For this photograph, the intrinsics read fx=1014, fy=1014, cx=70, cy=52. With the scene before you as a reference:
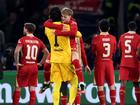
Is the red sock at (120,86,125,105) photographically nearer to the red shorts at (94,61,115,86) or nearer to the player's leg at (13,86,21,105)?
the red shorts at (94,61,115,86)

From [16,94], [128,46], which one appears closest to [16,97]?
[16,94]

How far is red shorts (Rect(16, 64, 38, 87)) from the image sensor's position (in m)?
22.6

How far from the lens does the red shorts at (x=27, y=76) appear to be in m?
22.6

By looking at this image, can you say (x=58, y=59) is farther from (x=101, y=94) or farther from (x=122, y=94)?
(x=122, y=94)

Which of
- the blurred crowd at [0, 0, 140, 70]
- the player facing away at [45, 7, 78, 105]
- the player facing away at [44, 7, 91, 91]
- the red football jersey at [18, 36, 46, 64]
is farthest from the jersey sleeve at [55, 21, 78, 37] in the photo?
the blurred crowd at [0, 0, 140, 70]

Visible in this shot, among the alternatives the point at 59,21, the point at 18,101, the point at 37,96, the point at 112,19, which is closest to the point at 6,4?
the point at 112,19

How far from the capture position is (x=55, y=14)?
2080 centimetres

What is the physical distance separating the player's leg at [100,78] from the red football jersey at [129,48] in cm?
57

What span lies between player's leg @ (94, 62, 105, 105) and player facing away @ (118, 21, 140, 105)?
0.46 m

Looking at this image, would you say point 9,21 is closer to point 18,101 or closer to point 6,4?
point 6,4

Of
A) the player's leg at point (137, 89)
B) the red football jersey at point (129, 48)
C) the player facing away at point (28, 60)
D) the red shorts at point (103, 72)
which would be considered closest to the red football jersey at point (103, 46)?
the red shorts at point (103, 72)

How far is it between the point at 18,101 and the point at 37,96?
83.1 inches

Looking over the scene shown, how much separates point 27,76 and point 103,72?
67.5 inches

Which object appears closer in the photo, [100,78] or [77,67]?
[77,67]
